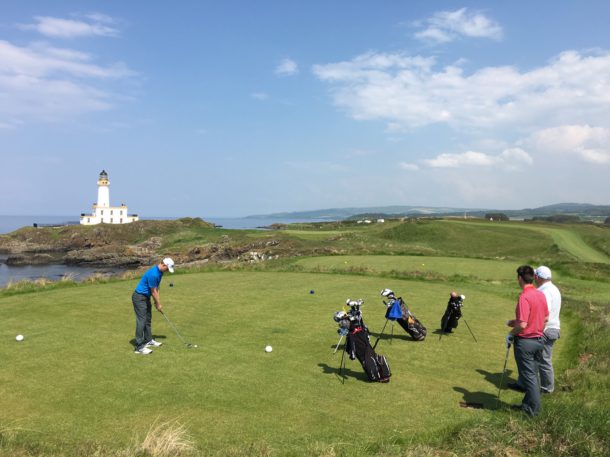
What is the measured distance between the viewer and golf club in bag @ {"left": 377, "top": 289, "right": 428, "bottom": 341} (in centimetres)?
1147

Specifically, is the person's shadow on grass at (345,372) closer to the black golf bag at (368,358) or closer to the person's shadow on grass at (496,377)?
the black golf bag at (368,358)

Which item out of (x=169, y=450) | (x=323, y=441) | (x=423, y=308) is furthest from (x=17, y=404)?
(x=423, y=308)

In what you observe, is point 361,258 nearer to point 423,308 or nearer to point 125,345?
point 423,308

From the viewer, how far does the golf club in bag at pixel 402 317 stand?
37.6 feet

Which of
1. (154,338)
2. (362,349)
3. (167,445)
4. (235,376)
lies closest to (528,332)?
(362,349)

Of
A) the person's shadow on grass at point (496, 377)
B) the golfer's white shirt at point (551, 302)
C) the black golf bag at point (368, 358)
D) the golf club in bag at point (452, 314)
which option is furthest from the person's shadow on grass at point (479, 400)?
the golf club in bag at point (452, 314)

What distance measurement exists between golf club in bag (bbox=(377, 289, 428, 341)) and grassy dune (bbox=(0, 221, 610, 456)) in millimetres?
290

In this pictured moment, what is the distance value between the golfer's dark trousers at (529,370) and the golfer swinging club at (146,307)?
8.14 metres

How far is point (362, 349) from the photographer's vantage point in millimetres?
9148

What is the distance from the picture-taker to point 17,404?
7641 millimetres

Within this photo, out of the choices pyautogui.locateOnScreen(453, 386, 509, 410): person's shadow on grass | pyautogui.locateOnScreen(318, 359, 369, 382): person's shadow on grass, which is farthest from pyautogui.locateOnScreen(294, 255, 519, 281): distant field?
pyautogui.locateOnScreen(453, 386, 509, 410): person's shadow on grass

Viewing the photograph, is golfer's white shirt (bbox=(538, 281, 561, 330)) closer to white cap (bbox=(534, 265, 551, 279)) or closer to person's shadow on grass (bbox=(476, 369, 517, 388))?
white cap (bbox=(534, 265, 551, 279))

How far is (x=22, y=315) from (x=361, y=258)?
2229 cm

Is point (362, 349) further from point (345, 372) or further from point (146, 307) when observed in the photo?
point (146, 307)
